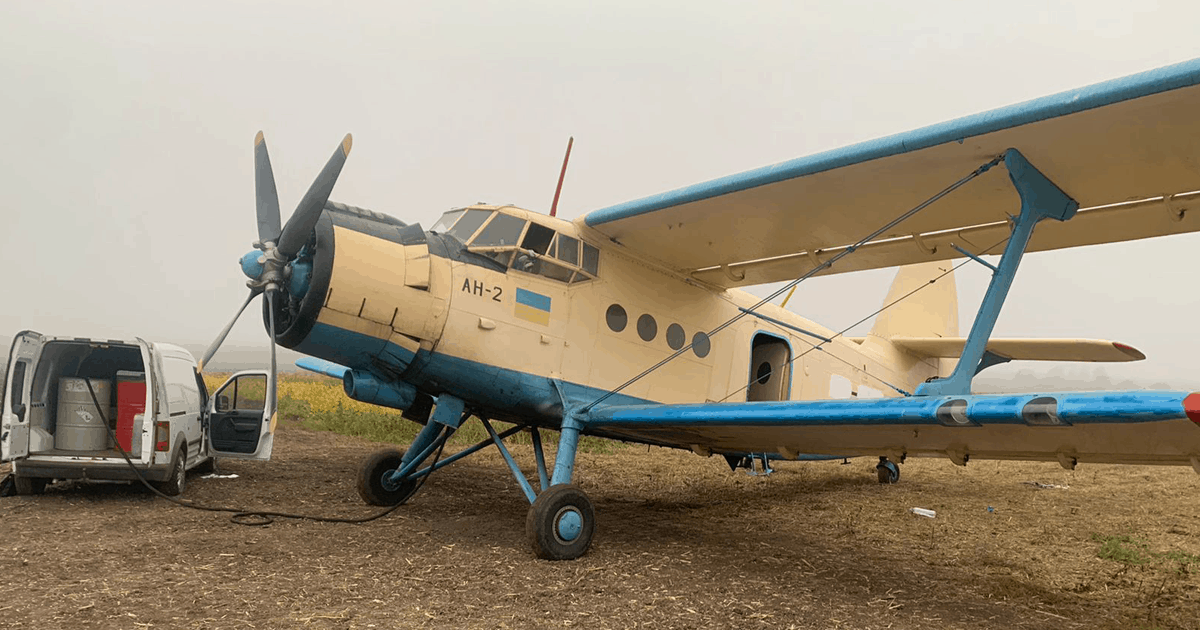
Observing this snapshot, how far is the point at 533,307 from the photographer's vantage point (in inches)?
264

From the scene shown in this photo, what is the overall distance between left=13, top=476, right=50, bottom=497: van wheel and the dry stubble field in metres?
0.17

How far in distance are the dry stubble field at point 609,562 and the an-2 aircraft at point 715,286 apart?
30.5 inches

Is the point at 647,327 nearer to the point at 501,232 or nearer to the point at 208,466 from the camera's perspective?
the point at 501,232

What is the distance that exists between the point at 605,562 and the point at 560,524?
1.56 ft

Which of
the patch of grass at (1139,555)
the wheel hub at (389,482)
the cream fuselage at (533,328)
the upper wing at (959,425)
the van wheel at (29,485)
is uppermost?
the cream fuselage at (533,328)

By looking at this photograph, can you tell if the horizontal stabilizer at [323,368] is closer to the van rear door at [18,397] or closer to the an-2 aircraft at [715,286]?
the an-2 aircraft at [715,286]

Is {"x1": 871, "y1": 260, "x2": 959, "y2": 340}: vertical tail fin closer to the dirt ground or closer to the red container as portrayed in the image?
the dirt ground

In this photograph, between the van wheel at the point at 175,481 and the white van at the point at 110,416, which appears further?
the van wheel at the point at 175,481

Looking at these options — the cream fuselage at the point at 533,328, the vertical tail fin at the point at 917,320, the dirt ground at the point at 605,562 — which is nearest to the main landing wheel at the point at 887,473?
the dirt ground at the point at 605,562

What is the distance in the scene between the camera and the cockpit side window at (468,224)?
663 cm

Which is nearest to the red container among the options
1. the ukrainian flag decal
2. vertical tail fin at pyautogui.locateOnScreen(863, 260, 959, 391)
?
the ukrainian flag decal

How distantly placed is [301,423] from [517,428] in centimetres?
1162

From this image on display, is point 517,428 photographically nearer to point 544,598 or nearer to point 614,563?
point 614,563

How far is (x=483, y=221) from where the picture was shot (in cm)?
671
